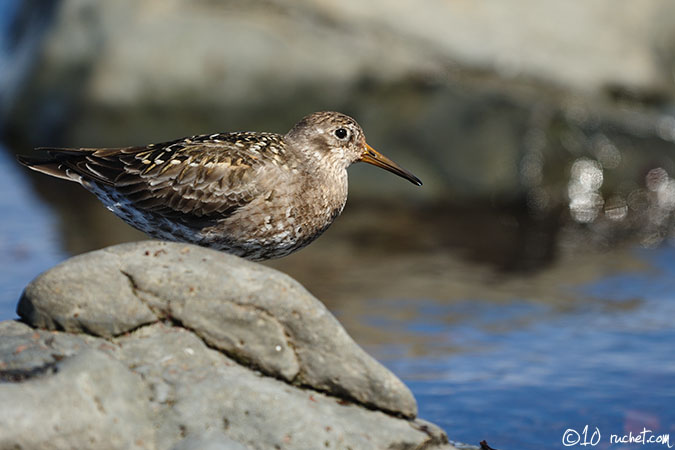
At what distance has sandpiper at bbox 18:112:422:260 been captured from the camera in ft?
22.0

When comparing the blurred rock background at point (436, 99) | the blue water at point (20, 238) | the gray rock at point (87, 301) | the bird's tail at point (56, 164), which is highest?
the blurred rock background at point (436, 99)

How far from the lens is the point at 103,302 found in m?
5.61

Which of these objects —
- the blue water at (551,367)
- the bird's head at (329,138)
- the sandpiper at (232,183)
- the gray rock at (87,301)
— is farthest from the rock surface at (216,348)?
the blue water at (551,367)

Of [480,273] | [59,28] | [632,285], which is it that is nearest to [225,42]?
[59,28]

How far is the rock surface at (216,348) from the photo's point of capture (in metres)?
5.33

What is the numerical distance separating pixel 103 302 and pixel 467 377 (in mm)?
4037

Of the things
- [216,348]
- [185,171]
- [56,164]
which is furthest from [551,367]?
[56,164]

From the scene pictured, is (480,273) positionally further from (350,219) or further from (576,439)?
(576,439)

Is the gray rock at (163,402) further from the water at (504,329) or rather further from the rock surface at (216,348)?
the water at (504,329)

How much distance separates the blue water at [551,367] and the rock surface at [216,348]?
2.28 m

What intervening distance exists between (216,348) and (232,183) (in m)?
1.46

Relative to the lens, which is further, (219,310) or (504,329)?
(504,329)

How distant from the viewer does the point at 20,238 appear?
1221 cm

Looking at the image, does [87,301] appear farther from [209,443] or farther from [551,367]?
[551,367]
